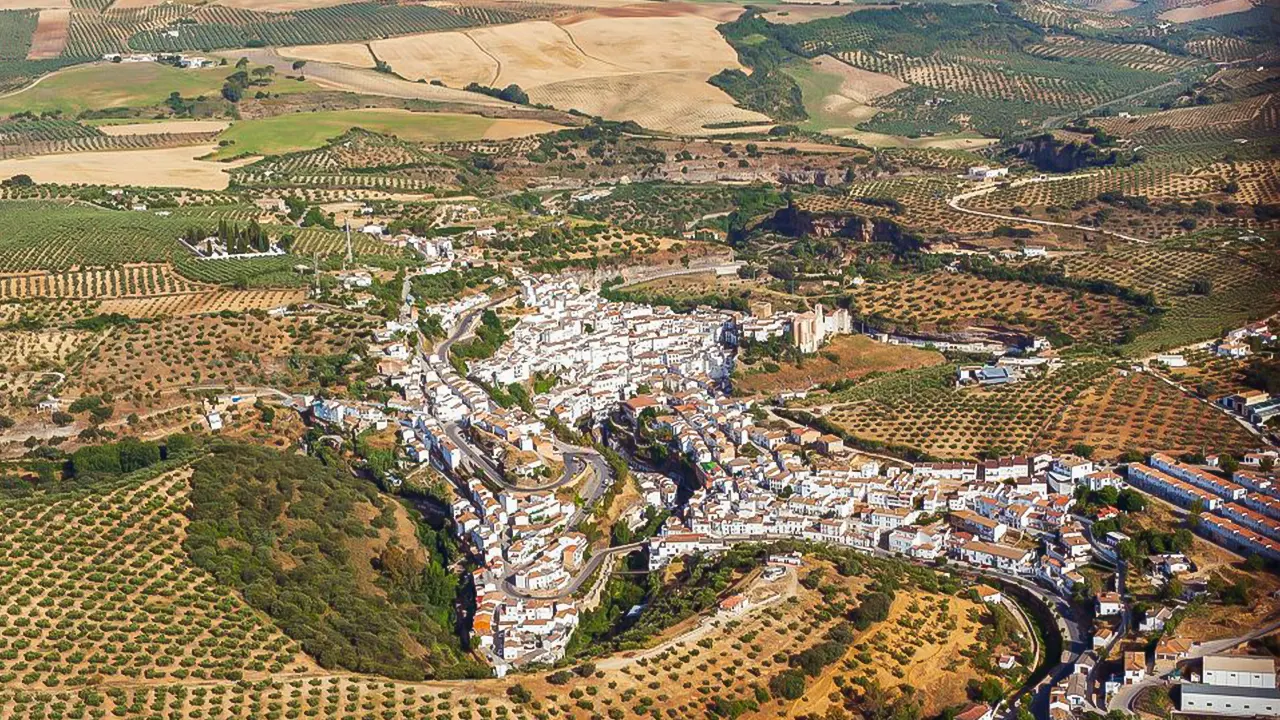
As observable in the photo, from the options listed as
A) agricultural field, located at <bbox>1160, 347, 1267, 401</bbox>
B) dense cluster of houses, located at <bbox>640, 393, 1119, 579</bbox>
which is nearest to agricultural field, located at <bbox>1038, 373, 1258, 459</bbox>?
agricultural field, located at <bbox>1160, 347, 1267, 401</bbox>

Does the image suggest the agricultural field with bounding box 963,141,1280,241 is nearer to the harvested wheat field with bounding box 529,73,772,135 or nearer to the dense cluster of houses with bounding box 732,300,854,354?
the dense cluster of houses with bounding box 732,300,854,354

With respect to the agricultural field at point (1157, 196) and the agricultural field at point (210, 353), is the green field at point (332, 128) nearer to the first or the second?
the agricultural field at point (1157, 196)

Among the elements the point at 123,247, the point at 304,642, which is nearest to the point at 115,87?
the point at 123,247

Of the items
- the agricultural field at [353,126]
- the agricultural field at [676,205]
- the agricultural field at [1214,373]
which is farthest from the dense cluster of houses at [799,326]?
the agricultural field at [353,126]

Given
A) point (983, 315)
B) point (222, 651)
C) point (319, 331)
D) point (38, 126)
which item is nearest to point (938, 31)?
point (38, 126)

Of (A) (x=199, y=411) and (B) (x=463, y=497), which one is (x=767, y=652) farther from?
(A) (x=199, y=411)

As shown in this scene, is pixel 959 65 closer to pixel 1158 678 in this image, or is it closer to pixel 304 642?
pixel 1158 678
